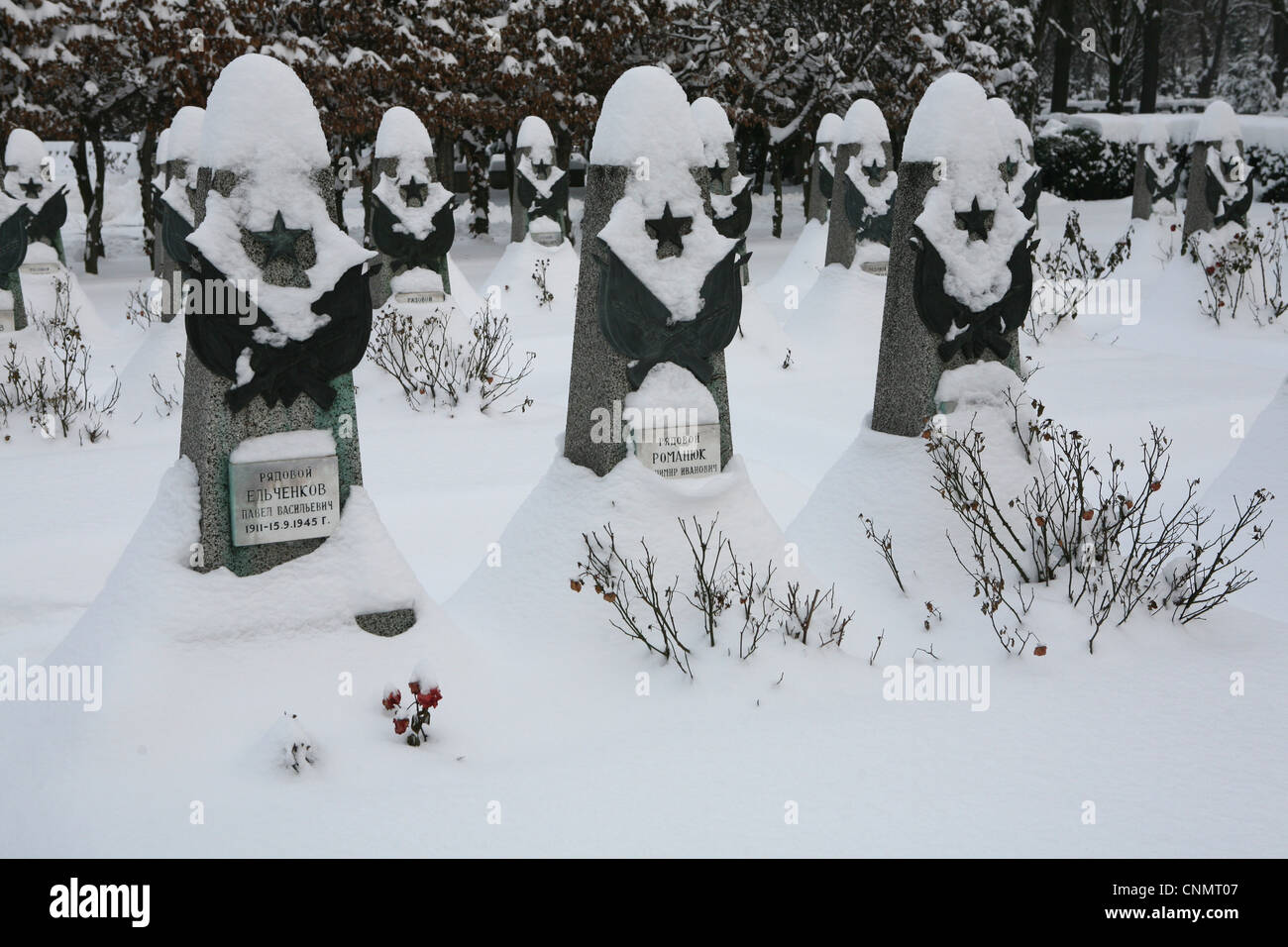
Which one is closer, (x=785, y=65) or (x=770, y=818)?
(x=770, y=818)

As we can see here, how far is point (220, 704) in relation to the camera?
4164 millimetres

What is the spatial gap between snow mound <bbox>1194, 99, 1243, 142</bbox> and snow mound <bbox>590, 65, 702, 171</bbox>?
11.7m

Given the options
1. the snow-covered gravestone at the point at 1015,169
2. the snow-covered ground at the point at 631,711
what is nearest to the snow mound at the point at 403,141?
the snow-covered gravestone at the point at 1015,169

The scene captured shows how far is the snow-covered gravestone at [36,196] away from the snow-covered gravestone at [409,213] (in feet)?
15.0

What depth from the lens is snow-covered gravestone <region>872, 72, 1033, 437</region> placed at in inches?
229

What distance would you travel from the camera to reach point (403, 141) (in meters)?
11.7

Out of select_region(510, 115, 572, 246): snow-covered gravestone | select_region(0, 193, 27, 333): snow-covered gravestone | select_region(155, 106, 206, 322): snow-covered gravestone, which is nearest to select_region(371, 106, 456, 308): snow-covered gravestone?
select_region(155, 106, 206, 322): snow-covered gravestone

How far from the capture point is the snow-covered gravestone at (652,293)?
5.09 metres

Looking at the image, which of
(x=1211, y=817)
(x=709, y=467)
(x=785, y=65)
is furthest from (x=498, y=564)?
(x=785, y=65)

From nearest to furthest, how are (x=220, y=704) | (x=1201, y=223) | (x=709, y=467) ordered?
(x=220, y=704) → (x=709, y=467) → (x=1201, y=223)

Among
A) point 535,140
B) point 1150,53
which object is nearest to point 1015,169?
point 535,140

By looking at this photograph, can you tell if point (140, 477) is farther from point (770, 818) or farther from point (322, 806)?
point (770, 818)

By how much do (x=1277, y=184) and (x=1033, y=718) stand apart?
2321 centimetres

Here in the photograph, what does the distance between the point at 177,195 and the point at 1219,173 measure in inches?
Answer: 474
